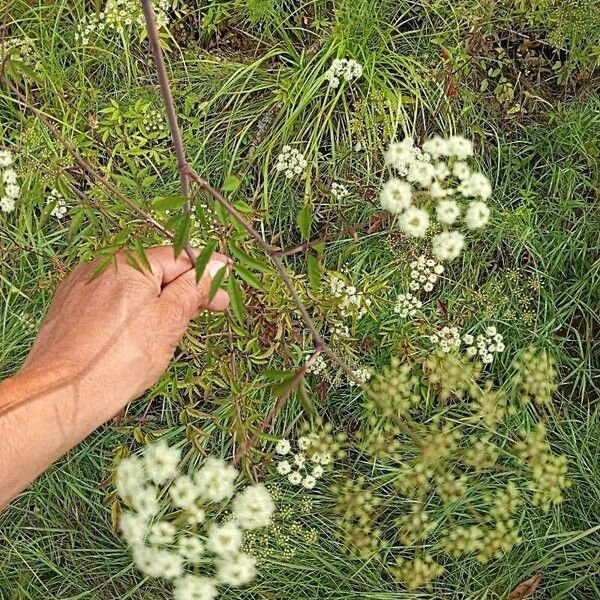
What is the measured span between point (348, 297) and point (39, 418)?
0.97 meters

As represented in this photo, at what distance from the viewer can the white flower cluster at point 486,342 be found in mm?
2459

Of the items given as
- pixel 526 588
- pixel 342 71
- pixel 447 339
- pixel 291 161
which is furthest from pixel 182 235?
pixel 526 588

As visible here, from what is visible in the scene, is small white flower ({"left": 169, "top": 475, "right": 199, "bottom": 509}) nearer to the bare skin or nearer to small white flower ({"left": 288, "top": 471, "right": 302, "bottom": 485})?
the bare skin

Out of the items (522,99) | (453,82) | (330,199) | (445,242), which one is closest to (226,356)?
(330,199)

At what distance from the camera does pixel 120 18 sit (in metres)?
2.59

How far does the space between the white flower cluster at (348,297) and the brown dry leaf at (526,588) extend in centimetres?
110

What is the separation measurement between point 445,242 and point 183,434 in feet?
4.61

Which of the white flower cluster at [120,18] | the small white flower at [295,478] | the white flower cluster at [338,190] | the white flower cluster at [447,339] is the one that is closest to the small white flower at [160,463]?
the small white flower at [295,478]

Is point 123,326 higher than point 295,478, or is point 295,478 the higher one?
point 123,326

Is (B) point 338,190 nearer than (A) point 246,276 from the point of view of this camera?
No

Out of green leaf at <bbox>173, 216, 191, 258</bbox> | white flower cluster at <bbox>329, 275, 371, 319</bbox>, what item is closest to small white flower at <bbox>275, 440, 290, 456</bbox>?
white flower cluster at <bbox>329, 275, 371, 319</bbox>

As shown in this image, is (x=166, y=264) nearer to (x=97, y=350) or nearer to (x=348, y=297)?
(x=97, y=350)

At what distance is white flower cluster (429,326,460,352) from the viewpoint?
97.3 inches

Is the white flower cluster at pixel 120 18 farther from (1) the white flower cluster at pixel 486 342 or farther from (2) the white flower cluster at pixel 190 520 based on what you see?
(2) the white flower cluster at pixel 190 520
